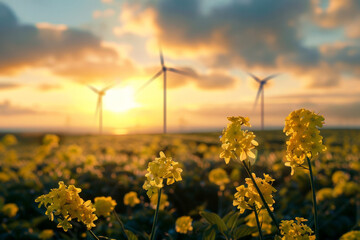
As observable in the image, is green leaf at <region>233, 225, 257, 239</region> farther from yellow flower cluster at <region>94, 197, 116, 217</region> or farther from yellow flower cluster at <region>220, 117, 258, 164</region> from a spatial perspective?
yellow flower cluster at <region>94, 197, 116, 217</region>

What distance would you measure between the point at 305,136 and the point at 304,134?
15 millimetres

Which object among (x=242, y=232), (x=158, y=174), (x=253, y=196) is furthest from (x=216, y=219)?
(x=158, y=174)

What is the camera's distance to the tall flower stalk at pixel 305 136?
80.7 inches

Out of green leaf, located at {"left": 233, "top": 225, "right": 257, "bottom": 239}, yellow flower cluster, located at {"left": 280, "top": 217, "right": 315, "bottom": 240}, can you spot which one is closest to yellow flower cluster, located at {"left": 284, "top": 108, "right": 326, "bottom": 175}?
yellow flower cluster, located at {"left": 280, "top": 217, "right": 315, "bottom": 240}

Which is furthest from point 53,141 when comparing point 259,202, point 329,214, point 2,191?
point 259,202

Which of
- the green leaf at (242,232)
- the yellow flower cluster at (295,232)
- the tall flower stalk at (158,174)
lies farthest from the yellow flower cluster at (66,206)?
the yellow flower cluster at (295,232)

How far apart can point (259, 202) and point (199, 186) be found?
4382mm

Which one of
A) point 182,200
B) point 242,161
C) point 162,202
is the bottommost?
point 182,200

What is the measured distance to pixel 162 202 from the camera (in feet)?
12.8

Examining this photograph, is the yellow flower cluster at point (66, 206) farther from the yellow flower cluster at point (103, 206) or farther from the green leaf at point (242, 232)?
the green leaf at point (242, 232)

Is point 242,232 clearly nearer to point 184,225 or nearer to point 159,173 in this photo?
point 184,225

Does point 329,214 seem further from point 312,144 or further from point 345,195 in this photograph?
point 312,144

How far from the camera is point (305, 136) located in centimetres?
208

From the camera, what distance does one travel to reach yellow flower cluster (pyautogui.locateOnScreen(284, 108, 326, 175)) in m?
2.06
